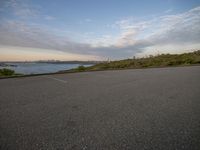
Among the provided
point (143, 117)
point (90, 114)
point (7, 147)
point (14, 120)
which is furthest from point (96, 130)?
point (14, 120)

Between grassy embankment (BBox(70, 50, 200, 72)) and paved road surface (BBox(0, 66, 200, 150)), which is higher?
grassy embankment (BBox(70, 50, 200, 72))

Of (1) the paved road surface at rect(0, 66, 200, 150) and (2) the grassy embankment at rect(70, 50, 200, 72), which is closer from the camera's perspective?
(1) the paved road surface at rect(0, 66, 200, 150)

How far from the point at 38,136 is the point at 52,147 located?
0.40 meters

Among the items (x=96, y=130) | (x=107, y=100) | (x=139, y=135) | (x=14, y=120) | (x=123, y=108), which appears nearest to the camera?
(x=139, y=135)

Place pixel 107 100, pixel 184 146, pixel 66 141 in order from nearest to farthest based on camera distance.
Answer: pixel 184 146
pixel 66 141
pixel 107 100

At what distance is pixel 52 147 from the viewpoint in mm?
1986

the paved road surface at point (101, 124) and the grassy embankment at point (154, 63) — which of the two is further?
the grassy embankment at point (154, 63)

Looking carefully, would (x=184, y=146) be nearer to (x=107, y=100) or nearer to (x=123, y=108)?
(x=123, y=108)

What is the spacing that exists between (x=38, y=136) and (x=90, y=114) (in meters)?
1.11

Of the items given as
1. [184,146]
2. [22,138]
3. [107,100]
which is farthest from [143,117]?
[22,138]

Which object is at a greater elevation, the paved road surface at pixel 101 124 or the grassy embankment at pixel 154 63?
the grassy embankment at pixel 154 63

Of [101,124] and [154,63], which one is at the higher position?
[154,63]

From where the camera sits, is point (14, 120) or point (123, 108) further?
point (123, 108)

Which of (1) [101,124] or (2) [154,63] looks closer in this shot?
(1) [101,124]
